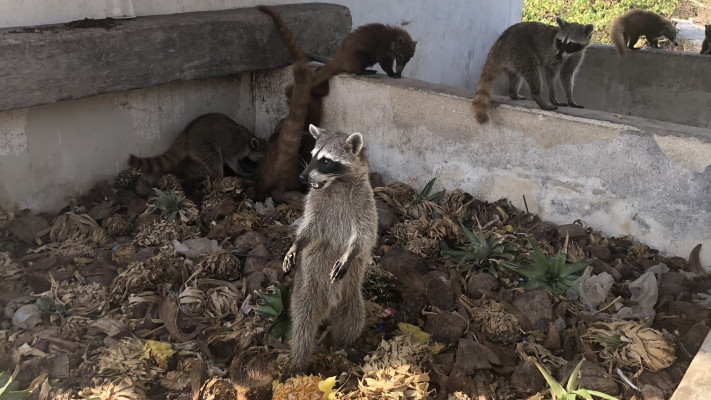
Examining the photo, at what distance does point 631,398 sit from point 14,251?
3534 mm

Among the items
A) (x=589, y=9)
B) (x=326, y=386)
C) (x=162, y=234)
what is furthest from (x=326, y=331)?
(x=589, y=9)

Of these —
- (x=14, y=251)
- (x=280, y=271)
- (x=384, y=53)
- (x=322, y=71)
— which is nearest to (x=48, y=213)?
(x=14, y=251)

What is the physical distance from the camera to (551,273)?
3.39 metres

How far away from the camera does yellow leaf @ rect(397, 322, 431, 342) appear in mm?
3096

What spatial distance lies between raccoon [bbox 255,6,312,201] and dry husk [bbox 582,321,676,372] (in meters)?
2.37

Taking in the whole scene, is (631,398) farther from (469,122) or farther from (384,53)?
(384,53)

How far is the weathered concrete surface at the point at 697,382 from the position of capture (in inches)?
87.8

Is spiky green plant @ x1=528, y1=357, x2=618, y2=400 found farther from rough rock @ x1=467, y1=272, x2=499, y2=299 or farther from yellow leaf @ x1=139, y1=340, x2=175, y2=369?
yellow leaf @ x1=139, y1=340, x2=175, y2=369

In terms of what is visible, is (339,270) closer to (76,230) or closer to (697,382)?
(697,382)

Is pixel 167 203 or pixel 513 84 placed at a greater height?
pixel 513 84

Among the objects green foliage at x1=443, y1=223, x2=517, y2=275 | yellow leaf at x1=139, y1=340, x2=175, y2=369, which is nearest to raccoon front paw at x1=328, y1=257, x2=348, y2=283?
yellow leaf at x1=139, y1=340, x2=175, y2=369

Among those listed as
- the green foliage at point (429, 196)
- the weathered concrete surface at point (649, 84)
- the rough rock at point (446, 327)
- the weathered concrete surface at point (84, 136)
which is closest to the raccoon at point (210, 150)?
the weathered concrete surface at point (84, 136)

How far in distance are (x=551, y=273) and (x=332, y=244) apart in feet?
4.27

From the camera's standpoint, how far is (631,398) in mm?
2699
